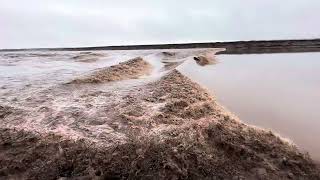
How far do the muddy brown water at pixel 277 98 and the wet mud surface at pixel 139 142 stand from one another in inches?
27.1

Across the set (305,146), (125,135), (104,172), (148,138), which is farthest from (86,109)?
(305,146)

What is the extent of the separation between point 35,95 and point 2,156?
4.03m

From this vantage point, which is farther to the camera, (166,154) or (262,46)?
(262,46)

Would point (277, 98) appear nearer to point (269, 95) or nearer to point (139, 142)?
point (269, 95)

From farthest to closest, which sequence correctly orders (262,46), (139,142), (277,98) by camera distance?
(262,46)
(277,98)
(139,142)

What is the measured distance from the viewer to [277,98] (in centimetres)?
978

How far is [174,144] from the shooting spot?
5762 mm

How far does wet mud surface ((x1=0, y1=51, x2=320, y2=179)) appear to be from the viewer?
5.21 metres

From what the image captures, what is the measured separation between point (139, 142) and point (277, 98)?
191 inches

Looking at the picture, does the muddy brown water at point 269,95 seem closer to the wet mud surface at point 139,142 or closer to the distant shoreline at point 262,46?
the wet mud surface at point 139,142

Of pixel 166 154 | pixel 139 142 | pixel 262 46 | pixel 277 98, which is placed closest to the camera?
pixel 166 154

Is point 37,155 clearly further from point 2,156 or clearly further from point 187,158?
point 187,158

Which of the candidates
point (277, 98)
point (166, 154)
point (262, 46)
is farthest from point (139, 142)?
point (262, 46)

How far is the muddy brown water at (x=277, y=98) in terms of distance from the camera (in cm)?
720
